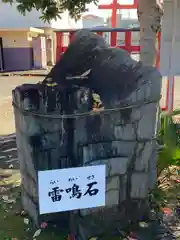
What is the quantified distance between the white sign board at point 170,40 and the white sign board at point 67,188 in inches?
190

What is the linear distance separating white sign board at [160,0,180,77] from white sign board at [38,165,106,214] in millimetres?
4818

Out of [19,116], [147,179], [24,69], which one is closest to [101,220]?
[147,179]

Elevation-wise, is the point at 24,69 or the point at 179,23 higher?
the point at 179,23

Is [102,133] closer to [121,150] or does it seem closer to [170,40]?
[121,150]

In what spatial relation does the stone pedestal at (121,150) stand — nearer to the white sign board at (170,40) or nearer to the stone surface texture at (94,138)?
the stone surface texture at (94,138)

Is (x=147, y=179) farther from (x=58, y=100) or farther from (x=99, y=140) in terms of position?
(x=58, y=100)

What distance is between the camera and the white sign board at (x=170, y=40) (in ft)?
21.1

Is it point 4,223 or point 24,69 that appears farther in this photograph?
point 24,69

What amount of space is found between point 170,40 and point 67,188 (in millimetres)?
5156

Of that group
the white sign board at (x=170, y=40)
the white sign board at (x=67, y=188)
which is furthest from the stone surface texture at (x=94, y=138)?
the white sign board at (x=170, y=40)

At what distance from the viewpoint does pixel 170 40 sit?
662cm

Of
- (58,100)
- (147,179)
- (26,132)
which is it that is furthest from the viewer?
(147,179)

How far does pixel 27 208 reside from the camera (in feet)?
10.5

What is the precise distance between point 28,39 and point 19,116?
1822 cm
